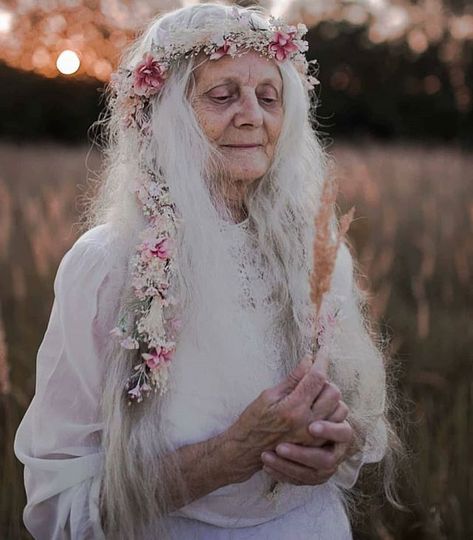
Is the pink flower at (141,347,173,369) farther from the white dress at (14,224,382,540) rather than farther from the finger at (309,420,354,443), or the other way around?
the finger at (309,420,354,443)

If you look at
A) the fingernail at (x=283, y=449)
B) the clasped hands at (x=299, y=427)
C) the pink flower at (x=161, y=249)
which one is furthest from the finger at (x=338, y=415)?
the pink flower at (x=161, y=249)

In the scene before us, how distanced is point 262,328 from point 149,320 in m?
0.29

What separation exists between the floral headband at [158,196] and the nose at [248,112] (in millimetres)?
105

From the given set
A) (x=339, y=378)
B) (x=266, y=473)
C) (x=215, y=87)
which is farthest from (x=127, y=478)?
(x=215, y=87)

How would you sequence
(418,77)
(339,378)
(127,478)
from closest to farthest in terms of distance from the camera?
(127,478)
(339,378)
(418,77)

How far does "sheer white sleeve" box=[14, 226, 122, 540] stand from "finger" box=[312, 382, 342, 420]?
A: 0.47 meters

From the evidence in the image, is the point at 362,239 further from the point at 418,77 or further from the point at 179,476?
the point at 418,77

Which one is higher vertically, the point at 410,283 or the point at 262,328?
the point at 262,328

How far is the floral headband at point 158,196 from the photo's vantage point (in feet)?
5.28

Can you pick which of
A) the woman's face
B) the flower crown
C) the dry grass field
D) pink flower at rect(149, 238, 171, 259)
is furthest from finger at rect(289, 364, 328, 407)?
the dry grass field

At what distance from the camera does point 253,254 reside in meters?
1.84

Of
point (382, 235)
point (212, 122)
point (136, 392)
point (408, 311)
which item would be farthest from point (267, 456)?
point (382, 235)

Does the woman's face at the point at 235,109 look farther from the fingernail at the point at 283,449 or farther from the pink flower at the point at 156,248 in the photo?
the fingernail at the point at 283,449

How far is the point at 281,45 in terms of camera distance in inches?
71.3
